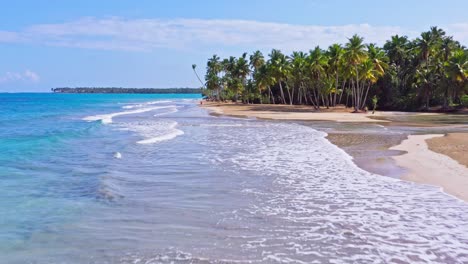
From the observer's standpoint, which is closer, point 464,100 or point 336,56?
point 464,100

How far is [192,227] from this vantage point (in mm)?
8727

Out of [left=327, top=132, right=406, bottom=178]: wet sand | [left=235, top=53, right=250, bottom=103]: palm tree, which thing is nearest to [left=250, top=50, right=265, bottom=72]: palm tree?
[left=235, top=53, right=250, bottom=103]: palm tree

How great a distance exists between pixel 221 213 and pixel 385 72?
6398 centimetres

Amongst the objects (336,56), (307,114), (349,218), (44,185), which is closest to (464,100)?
(336,56)

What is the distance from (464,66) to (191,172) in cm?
5007

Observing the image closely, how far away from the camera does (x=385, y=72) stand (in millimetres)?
68562

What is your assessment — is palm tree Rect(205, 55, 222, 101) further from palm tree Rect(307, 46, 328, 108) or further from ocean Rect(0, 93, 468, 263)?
ocean Rect(0, 93, 468, 263)

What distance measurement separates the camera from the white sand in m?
12.2

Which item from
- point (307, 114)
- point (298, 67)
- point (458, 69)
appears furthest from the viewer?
point (298, 67)

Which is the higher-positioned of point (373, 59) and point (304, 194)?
point (373, 59)

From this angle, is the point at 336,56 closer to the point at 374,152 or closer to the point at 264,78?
the point at 264,78

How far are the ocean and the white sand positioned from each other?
64 centimetres

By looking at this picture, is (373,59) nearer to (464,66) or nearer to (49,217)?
(464,66)

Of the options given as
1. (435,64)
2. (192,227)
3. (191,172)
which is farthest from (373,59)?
(192,227)
